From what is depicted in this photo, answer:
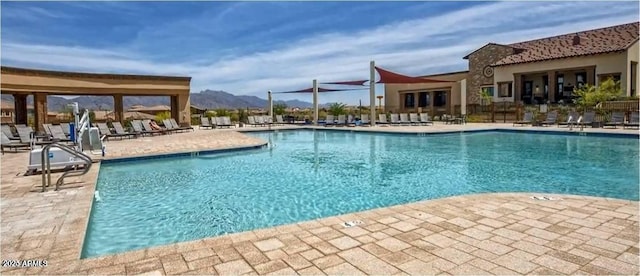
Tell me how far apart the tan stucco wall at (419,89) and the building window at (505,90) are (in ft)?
9.08

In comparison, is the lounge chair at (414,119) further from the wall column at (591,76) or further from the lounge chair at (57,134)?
the lounge chair at (57,134)

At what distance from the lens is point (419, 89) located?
3194cm

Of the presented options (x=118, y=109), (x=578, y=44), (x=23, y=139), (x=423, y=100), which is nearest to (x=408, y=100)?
(x=423, y=100)

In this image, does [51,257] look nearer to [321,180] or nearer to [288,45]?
[321,180]

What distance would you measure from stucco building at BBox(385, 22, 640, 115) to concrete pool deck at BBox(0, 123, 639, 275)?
56.0ft

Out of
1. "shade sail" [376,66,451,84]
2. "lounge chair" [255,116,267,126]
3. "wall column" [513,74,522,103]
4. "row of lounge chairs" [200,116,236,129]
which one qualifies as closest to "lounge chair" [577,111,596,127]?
"shade sail" [376,66,451,84]

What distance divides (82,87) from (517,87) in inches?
1050

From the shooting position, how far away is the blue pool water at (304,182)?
4.52 metres

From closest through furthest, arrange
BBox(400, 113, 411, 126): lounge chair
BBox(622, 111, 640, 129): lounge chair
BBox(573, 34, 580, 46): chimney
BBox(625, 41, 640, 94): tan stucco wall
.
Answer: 1. BBox(622, 111, 640, 129): lounge chair
2. BBox(400, 113, 411, 126): lounge chair
3. BBox(625, 41, 640, 94): tan stucco wall
4. BBox(573, 34, 580, 46): chimney

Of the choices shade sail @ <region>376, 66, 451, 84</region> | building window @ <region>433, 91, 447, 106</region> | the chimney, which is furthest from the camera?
building window @ <region>433, 91, 447, 106</region>

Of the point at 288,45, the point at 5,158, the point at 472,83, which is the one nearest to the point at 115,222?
the point at 5,158

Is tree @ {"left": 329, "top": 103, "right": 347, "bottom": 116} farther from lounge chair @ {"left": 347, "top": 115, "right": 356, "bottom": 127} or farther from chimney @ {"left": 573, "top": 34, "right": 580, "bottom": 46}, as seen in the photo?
chimney @ {"left": 573, "top": 34, "right": 580, "bottom": 46}

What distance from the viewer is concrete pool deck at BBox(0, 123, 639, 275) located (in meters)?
2.52

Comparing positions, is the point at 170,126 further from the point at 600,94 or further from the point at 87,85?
the point at 600,94
